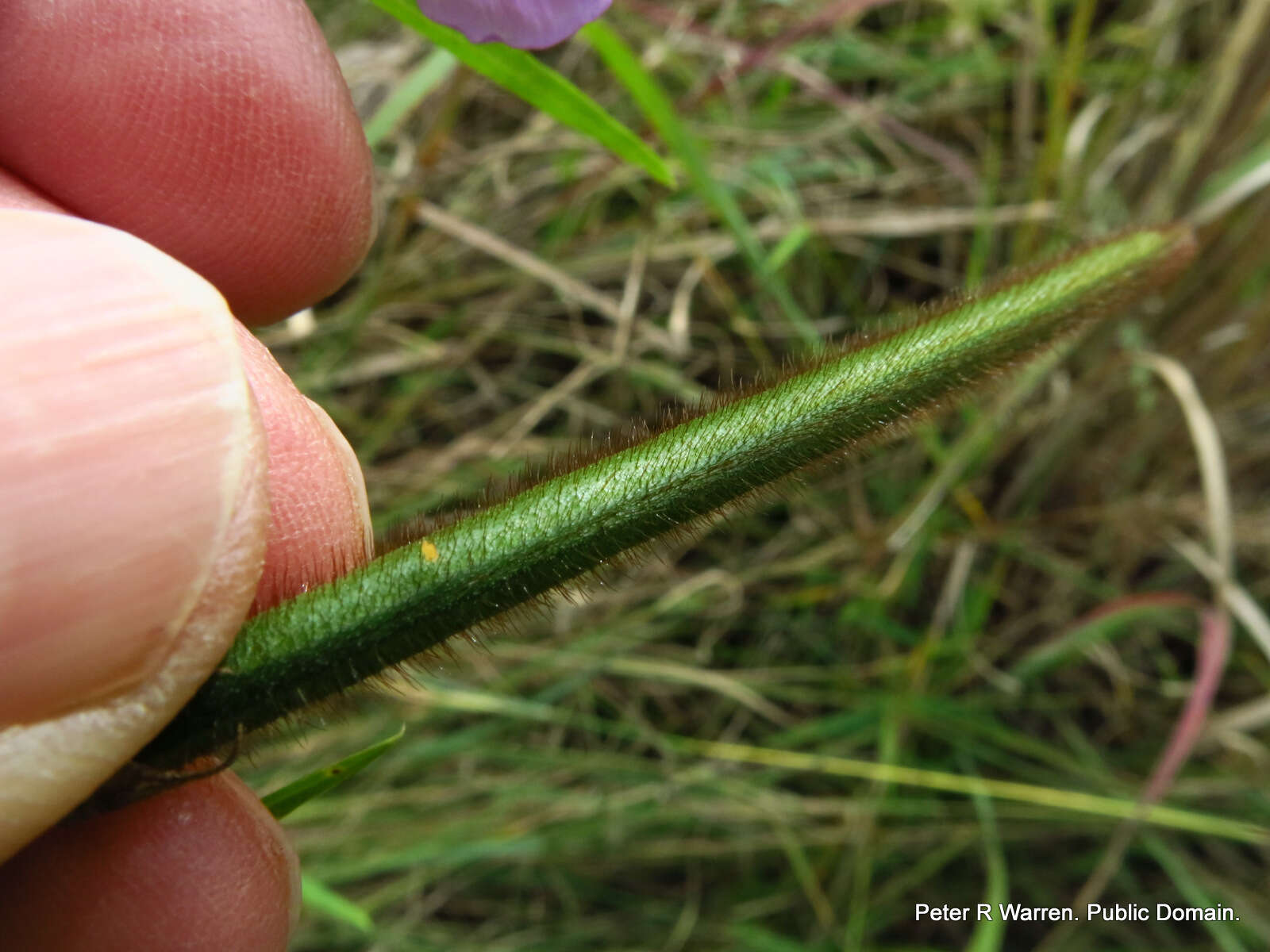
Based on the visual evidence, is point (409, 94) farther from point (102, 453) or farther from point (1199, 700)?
point (1199, 700)

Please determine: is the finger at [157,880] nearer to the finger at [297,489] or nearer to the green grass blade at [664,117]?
the finger at [297,489]

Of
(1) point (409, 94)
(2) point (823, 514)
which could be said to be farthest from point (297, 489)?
(2) point (823, 514)

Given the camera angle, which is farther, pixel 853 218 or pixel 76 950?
pixel 853 218

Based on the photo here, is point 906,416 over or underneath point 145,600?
over

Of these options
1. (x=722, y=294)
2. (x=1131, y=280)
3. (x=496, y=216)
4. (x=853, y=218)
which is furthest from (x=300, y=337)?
(x=1131, y=280)

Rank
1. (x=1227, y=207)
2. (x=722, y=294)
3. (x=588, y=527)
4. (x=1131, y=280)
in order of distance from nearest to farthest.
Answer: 1. (x=588, y=527)
2. (x=1131, y=280)
3. (x=1227, y=207)
4. (x=722, y=294)

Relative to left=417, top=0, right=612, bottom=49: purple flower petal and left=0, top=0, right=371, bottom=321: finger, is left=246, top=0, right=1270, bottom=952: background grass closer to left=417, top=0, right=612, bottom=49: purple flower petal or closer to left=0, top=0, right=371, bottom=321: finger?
left=0, top=0, right=371, bottom=321: finger

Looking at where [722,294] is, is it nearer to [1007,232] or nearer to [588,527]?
[1007,232]

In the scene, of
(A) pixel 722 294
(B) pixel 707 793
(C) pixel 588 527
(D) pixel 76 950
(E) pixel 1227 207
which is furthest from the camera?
(A) pixel 722 294
